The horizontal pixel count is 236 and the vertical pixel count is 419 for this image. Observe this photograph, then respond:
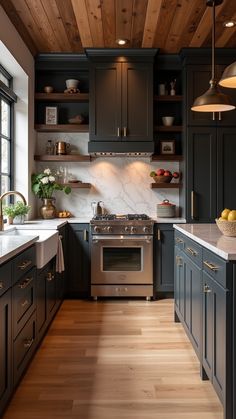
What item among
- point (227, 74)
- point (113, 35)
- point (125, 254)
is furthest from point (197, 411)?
point (113, 35)

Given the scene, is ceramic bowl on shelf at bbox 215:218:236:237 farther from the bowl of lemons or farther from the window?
the window

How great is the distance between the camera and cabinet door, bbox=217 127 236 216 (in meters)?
4.46

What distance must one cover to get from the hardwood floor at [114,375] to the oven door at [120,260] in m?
0.68

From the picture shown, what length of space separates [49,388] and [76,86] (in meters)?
3.52

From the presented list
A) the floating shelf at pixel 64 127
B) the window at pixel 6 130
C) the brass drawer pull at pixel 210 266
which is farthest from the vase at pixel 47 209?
the brass drawer pull at pixel 210 266

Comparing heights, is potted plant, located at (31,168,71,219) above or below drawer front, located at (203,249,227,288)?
above

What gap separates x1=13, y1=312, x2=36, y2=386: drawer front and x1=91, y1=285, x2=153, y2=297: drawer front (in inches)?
67.1

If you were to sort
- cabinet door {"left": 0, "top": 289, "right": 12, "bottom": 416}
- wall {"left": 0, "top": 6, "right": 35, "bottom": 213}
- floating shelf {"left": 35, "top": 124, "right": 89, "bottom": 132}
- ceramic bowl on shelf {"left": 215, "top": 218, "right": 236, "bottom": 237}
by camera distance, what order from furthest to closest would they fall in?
floating shelf {"left": 35, "top": 124, "right": 89, "bottom": 132} < wall {"left": 0, "top": 6, "right": 35, "bottom": 213} < ceramic bowl on shelf {"left": 215, "top": 218, "right": 236, "bottom": 237} < cabinet door {"left": 0, "top": 289, "right": 12, "bottom": 416}

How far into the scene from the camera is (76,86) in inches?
189

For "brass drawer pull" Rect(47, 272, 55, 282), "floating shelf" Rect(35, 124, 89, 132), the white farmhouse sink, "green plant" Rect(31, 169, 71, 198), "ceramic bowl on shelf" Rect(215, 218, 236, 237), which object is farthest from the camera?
"floating shelf" Rect(35, 124, 89, 132)

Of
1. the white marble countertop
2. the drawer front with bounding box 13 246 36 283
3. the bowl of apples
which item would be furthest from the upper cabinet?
the drawer front with bounding box 13 246 36 283

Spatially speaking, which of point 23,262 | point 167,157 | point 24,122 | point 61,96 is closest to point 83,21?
point 61,96

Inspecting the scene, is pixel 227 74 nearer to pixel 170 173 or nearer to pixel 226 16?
pixel 226 16

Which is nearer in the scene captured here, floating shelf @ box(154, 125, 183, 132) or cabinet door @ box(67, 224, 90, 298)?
cabinet door @ box(67, 224, 90, 298)
